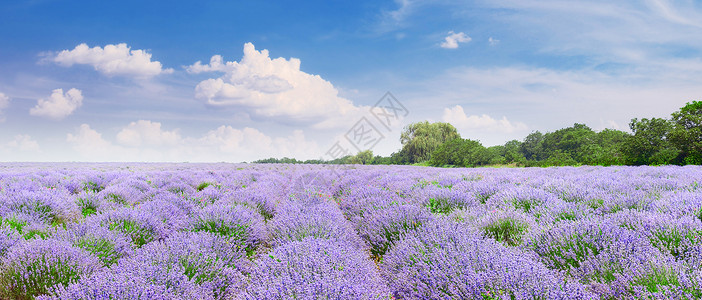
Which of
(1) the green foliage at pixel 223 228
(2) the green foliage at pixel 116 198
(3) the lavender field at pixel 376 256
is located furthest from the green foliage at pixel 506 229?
(2) the green foliage at pixel 116 198

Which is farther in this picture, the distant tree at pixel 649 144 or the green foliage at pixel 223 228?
the distant tree at pixel 649 144

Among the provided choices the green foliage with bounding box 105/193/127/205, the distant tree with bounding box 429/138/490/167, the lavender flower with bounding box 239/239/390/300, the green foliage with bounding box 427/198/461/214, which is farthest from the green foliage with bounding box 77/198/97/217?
the distant tree with bounding box 429/138/490/167

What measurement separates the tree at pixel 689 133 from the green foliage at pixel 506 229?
929 inches

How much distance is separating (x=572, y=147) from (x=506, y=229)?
48.5 metres

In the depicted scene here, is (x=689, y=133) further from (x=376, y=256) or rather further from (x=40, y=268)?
(x=40, y=268)

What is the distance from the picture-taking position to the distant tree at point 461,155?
36.4 m

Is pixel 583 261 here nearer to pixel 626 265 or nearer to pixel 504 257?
pixel 626 265

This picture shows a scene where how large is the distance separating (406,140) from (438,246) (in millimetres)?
44330

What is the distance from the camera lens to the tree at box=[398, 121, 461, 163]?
4306 cm

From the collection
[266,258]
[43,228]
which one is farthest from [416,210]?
[43,228]

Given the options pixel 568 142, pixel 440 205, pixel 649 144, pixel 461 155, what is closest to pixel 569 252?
pixel 440 205

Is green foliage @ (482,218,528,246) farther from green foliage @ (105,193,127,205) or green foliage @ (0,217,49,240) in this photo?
green foliage @ (105,193,127,205)

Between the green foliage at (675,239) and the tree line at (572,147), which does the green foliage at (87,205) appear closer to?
the green foliage at (675,239)

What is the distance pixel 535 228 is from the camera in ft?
10.3
